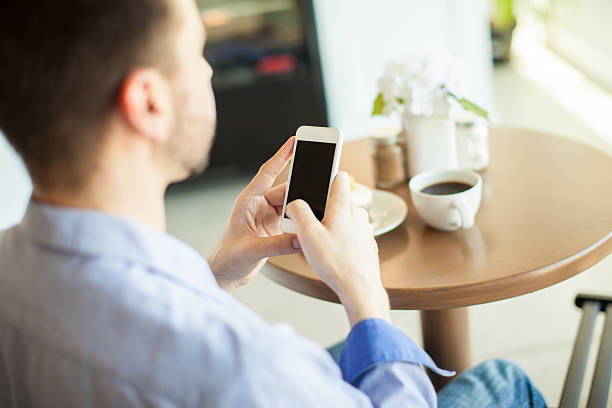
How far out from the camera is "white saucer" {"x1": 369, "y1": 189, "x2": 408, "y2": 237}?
124 centimetres

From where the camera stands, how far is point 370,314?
785mm

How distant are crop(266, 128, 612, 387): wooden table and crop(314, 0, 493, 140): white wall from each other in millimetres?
1793

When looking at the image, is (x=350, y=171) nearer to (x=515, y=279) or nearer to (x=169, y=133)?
(x=515, y=279)

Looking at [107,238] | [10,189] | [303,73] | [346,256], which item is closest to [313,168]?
[346,256]

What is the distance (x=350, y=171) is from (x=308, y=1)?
1667 millimetres

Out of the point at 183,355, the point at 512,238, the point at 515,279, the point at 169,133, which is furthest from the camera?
the point at 512,238

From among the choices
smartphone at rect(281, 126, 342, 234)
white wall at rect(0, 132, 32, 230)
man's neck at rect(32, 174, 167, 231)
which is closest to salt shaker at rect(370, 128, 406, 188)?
smartphone at rect(281, 126, 342, 234)

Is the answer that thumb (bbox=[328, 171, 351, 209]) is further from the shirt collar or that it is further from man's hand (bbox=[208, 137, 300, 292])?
the shirt collar

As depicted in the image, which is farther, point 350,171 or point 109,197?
point 350,171

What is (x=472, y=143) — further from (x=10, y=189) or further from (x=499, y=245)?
(x=10, y=189)

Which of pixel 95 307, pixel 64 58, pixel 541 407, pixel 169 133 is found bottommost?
pixel 541 407

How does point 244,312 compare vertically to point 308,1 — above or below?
below

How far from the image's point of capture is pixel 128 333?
585 mm

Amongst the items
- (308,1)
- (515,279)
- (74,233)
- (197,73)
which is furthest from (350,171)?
(308,1)
